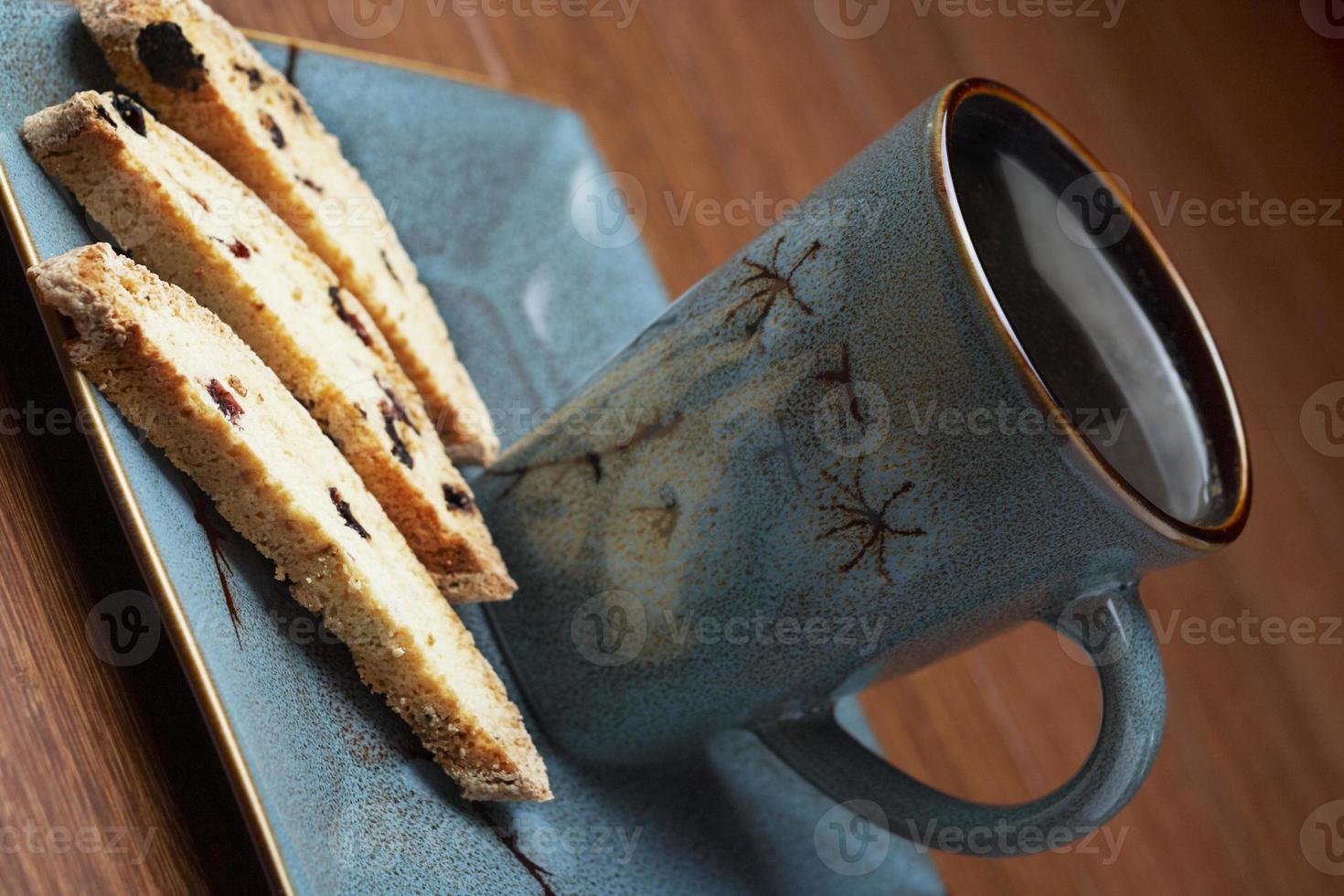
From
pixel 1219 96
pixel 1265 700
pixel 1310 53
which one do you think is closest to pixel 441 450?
pixel 1265 700

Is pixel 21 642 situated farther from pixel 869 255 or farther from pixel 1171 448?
pixel 1171 448
